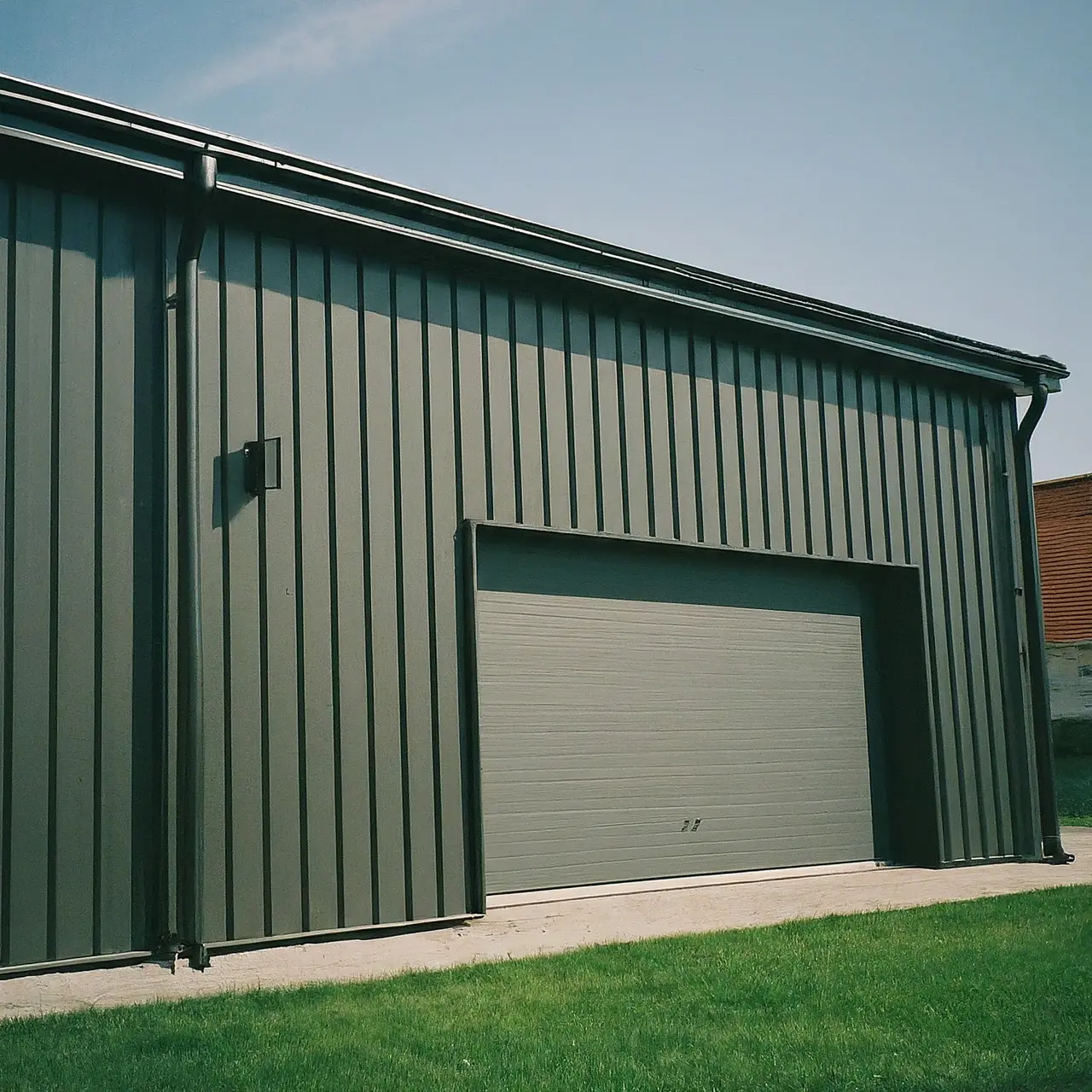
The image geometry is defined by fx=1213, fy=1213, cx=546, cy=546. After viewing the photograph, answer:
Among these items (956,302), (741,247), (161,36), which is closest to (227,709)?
(161,36)

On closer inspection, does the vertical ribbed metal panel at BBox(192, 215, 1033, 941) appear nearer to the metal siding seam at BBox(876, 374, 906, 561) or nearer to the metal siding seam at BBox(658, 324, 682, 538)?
the metal siding seam at BBox(658, 324, 682, 538)

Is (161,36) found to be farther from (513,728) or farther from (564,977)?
(564,977)

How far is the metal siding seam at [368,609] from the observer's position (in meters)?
6.92

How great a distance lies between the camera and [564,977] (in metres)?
5.36

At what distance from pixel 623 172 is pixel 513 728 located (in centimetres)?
390

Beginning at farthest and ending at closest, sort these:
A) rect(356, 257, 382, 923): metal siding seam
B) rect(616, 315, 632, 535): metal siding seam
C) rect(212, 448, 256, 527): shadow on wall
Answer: rect(616, 315, 632, 535): metal siding seam → rect(356, 257, 382, 923): metal siding seam → rect(212, 448, 256, 527): shadow on wall

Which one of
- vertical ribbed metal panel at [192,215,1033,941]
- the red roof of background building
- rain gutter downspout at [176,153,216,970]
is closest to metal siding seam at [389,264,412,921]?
vertical ribbed metal panel at [192,215,1033,941]

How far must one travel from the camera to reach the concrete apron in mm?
5477

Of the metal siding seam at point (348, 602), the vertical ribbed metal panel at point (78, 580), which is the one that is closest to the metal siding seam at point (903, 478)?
the metal siding seam at point (348, 602)

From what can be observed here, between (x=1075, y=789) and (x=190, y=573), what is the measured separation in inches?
521

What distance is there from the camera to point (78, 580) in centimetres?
613

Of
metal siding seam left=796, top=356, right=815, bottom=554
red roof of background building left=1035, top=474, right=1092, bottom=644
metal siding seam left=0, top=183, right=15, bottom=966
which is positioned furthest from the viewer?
red roof of background building left=1035, top=474, right=1092, bottom=644

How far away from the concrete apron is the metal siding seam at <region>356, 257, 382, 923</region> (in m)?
0.46

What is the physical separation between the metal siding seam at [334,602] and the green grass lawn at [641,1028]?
144cm
